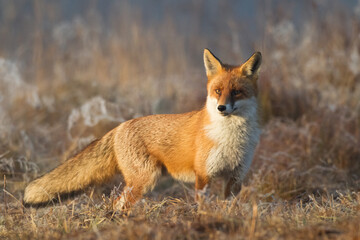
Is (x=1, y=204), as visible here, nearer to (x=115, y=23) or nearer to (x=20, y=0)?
(x=115, y=23)

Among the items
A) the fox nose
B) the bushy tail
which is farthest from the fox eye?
the bushy tail

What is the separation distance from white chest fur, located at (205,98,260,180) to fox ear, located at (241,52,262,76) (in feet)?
0.87

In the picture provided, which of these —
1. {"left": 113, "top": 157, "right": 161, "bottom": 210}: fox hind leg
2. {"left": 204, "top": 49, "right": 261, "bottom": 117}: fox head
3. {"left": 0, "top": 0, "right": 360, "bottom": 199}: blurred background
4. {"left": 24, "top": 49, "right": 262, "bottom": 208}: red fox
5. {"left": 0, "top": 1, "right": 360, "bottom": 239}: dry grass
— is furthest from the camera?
{"left": 0, "top": 0, "right": 360, "bottom": 199}: blurred background

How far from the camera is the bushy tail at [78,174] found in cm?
331

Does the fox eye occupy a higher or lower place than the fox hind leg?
higher

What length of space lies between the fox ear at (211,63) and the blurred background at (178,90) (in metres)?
1.25

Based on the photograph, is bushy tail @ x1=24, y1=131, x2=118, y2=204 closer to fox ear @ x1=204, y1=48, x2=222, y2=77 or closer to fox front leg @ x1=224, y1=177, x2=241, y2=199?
fox front leg @ x1=224, y1=177, x2=241, y2=199

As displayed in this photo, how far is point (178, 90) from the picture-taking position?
7.65 metres

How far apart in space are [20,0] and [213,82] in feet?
29.3

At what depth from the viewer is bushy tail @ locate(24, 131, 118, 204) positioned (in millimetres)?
3309

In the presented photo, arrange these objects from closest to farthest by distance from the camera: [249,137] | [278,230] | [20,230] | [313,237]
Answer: [313,237], [278,230], [20,230], [249,137]

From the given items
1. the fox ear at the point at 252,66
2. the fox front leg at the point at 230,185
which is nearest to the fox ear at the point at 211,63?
the fox ear at the point at 252,66

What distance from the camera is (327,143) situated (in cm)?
497

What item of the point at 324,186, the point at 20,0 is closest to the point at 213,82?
the point at 324,186
